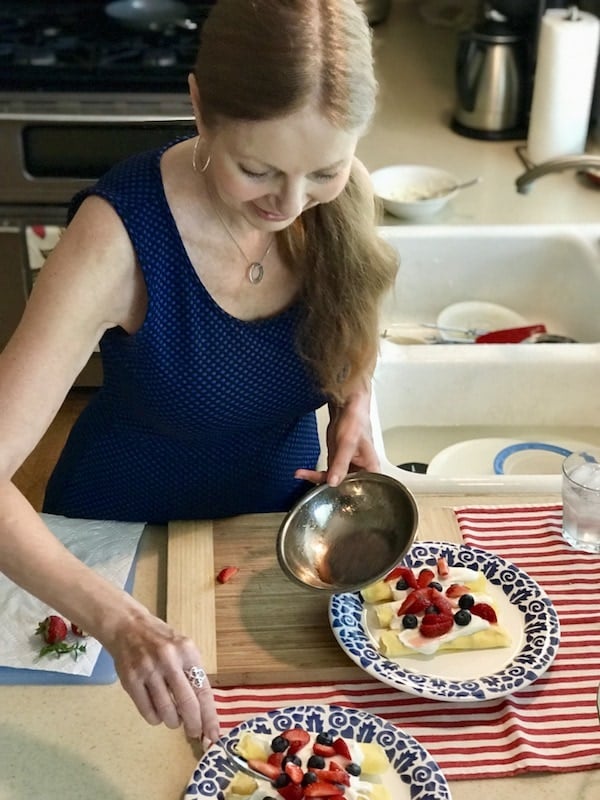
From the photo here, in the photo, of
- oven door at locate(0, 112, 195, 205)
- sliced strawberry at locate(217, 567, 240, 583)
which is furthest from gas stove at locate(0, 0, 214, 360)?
sliced strawberry at locate(217, 567, 240, 583)

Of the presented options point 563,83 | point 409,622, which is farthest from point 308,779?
point 563,83

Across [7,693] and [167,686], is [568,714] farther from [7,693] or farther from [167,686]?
[7,693]

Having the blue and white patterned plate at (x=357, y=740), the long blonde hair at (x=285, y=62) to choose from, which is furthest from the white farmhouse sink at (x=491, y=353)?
the long blonde hair at (x=285, y=62)

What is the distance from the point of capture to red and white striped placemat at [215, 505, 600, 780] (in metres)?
1.03

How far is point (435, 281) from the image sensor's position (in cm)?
211

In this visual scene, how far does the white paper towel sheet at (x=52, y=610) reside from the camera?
3.65ft

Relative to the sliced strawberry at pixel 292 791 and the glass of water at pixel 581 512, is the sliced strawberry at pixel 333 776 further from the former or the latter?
the glass of water at pixel 581 512

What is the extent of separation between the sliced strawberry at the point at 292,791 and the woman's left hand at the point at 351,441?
42 cm

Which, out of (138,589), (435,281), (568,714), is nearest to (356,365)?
(138,589)

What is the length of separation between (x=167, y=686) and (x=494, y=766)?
0.32 meters

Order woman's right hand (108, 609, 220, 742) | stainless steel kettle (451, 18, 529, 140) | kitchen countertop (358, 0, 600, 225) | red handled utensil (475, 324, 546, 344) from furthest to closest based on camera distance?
stainless steel kettle (451, 18, 529, 140) → kitchen countertop (358, 0, 600, 225) → red handled utensil (475, 324, 546, 344) → woman's right hand (108, 609, 220, 742)

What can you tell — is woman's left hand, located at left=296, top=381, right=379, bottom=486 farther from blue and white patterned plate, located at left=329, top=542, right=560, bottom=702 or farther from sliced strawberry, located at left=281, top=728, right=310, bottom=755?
sliced strawberry, located at left=281, top=728, right=310, bottom=755

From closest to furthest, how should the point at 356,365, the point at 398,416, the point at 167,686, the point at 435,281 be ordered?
the point at 167,686 < the point at 356,365 < the point at 398,416 < the point at 435,281

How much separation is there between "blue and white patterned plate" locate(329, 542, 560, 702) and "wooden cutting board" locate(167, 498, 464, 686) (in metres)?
0.03
